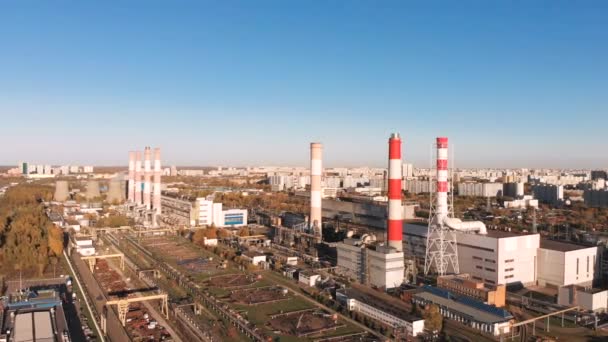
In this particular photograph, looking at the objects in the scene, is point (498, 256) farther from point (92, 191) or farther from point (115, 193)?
point (92, 191)

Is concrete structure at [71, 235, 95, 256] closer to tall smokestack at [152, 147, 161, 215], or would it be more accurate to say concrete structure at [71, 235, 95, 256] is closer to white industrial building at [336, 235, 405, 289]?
tall smokestack at [152, 147, 161, 215]

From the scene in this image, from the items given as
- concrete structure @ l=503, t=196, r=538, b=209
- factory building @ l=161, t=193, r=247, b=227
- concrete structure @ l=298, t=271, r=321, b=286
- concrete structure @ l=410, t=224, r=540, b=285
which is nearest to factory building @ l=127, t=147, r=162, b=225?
factory building @ l=161, t=193, r=247, b=227

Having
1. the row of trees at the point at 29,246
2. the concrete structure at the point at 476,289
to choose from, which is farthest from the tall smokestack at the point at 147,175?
the concrete structure at the point at 476,289

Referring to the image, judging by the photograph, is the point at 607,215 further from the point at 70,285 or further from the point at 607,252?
the point at 70,285

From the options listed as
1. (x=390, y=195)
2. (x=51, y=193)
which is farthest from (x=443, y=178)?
(x=51, y=193)

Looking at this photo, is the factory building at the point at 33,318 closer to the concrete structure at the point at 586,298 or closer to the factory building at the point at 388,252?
the factory building at the point at 388,252
